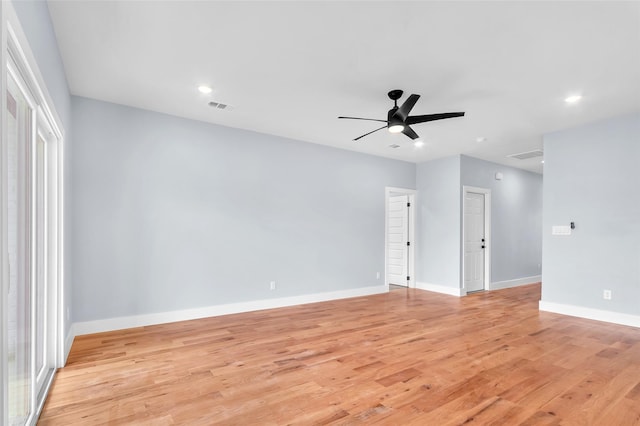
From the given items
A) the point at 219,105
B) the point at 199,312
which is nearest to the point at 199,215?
the point at 199,312

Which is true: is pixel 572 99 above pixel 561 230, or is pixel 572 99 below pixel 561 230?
above

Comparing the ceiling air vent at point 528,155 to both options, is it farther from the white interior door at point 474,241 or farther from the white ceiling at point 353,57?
the white ceiling at point 353,57

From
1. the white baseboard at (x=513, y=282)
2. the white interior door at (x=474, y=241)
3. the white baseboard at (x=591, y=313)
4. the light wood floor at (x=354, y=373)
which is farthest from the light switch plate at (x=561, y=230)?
the white baseboard at (x=513, y=282)

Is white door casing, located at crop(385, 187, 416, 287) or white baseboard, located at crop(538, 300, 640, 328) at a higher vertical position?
white door casing, located at crop(385, 187, 416, 287)

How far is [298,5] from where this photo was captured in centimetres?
231

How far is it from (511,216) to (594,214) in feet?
9.17

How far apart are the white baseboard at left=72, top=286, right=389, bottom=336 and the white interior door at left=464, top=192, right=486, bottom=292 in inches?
90.6

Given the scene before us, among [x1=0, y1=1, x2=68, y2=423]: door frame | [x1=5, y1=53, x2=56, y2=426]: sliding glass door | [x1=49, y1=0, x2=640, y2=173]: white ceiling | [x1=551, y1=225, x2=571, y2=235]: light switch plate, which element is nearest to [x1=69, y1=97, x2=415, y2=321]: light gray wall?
[x1=49, y1=0, x2=640, y2=173]: white ceiling

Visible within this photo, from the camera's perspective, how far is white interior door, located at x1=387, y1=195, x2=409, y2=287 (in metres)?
7.36

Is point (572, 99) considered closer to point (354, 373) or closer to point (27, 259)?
point (354, 373)

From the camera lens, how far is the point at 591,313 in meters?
4.76

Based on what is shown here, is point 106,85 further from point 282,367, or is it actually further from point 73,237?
point 282,367

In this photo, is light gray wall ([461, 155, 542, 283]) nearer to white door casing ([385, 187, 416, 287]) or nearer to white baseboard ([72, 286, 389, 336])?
white door casing ([385, 187, 416, 287])

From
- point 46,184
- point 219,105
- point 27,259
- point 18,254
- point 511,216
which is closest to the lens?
point 18,254
